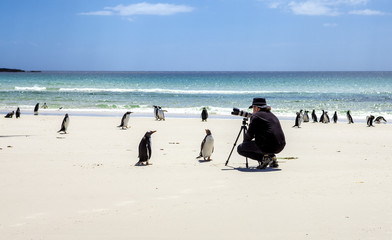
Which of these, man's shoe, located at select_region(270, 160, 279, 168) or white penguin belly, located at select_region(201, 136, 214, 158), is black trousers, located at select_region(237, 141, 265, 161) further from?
white penguin belly, located at select_region(201, 136, 214, 158)

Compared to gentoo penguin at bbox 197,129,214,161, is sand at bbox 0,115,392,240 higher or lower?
lower

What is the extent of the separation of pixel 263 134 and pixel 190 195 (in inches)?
84.6

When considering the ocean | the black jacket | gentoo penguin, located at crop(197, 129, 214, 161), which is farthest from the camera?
the ocean

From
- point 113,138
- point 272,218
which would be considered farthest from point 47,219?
point 113,138

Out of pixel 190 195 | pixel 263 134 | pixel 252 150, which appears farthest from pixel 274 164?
pixel 190 195

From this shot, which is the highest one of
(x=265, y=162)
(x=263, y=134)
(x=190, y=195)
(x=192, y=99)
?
(x=263, y=134)

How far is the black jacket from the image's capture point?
738 cm

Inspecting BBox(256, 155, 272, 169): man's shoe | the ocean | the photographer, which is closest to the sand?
BBox(256, 155, 272, 169): man's shoe

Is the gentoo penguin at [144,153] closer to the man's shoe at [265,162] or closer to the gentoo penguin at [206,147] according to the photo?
the gentoo penguin at [206,147]

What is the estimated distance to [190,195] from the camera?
18.8 ft

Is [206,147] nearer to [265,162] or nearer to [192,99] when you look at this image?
[265,162]

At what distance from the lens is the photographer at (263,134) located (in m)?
7.39

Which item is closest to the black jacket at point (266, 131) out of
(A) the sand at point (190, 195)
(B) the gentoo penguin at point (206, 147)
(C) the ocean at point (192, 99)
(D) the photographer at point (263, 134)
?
(D) the photographer at point (263, 134)

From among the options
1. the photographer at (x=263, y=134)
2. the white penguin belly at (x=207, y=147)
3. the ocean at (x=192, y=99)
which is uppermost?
the photographer at (x=263, y=134)
